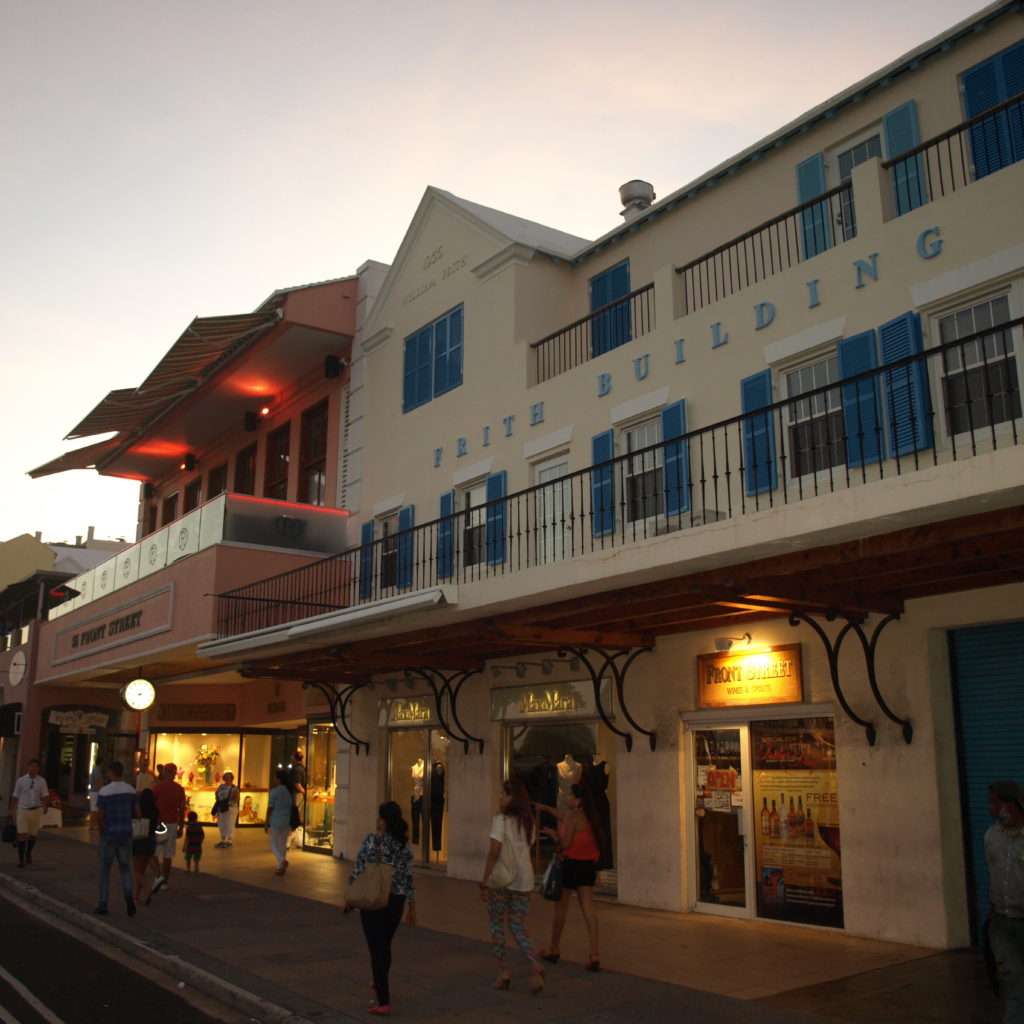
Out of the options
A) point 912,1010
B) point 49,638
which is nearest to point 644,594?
point 912,1010

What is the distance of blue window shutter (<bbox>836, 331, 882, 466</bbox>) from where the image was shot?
1069 cm

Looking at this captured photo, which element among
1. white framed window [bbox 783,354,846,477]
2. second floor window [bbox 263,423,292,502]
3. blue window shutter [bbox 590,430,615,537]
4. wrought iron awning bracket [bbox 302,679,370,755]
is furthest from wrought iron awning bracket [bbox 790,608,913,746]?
second floor window [bbox 263,423,292,502]

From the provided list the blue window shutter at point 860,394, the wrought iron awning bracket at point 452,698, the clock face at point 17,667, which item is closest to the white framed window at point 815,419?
the blue window shutter at point 860,394

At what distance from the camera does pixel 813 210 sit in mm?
13148

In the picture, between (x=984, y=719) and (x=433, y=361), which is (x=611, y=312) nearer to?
(x=433, y=361)

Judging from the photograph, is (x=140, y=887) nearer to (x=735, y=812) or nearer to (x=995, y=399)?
(x=735, y=812)

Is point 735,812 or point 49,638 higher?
point 49,638

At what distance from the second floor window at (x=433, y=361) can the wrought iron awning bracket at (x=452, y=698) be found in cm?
487

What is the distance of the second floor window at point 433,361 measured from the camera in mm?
17859

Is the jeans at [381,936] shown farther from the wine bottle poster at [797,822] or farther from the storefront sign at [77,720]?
the storefront sign at [77,720]

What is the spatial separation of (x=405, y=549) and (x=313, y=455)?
5.48 meters

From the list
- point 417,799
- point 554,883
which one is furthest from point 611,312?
point 554,883

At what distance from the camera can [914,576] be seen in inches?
380

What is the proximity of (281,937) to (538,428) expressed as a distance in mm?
7868
